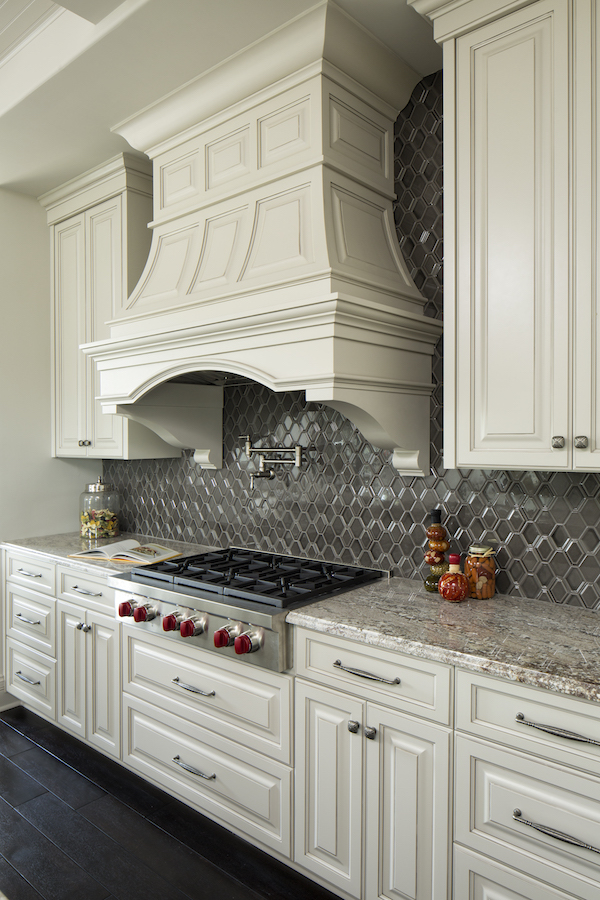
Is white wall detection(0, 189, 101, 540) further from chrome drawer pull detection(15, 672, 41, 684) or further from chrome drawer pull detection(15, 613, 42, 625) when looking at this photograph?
chrome drawer pull detection(15, 672, 41, 684)

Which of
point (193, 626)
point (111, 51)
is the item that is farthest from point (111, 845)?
point (111, 51)

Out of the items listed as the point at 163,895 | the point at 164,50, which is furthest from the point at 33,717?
the point at 164,50

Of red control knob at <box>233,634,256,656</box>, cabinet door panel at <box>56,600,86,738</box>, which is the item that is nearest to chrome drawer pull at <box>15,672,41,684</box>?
cabinet door panel at <box>56,600,86,738</box>

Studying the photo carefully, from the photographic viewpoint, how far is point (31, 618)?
126 inches

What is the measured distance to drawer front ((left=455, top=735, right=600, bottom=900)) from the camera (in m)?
1.37

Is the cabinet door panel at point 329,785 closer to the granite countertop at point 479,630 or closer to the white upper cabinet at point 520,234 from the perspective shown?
the granite countertop at point 479,630

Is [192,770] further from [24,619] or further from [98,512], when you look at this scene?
[98,512]

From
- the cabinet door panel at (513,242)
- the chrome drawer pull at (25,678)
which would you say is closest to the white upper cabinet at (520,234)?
the cabinet door panel at (513,242)

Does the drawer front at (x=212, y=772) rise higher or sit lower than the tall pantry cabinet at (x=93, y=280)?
lower

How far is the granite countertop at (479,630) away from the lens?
1.45 m

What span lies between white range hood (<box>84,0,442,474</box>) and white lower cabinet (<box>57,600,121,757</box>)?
1.16m

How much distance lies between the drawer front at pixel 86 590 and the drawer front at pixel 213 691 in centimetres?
19

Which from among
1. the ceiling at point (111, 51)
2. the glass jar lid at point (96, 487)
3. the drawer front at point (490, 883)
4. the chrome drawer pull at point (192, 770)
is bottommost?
the chrome drawer pull at point (192, 770)

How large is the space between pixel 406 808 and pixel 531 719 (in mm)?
476
